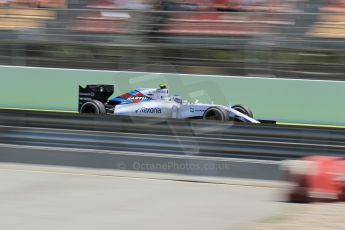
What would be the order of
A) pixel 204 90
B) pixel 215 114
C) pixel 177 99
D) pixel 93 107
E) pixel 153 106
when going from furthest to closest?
pixel 93 107 → pixel 153 106 → pixel 177 99 → pixel 204 90 → pixel 215 114

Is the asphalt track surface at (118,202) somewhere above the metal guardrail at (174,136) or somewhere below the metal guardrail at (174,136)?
below

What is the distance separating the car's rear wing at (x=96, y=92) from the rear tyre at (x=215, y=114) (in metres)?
1.94

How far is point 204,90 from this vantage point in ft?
36.2

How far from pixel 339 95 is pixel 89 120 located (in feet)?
14.0

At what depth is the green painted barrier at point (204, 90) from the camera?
10.6 metres

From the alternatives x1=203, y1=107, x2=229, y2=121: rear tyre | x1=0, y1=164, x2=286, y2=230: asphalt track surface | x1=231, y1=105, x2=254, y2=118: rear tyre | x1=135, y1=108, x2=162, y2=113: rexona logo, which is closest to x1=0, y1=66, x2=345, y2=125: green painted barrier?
x1=231, y1=105, x2=254, y2=118: rear tyre

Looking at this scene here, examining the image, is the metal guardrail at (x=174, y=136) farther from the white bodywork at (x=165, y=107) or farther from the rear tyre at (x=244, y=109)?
the rear tyre at (x=244, y=109)

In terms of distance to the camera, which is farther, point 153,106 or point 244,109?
point 153,106

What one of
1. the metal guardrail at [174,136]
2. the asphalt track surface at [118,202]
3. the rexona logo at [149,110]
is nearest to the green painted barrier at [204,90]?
the rexona logo at [149,110]

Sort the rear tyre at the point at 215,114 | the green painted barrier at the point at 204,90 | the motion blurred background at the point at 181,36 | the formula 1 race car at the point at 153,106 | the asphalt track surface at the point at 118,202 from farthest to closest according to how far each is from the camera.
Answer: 1. the motion blurred background at the point at 181,36
2. the formula 1 race car at the point at 153,106
3. the rear tyre at the point at 215,114
4. the green painted barrier at the point at 204,90
5. the asphalt track surface at the point at 118,202

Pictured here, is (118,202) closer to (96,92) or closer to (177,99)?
(177,99)

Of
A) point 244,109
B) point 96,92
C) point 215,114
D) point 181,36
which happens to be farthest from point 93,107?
point 244,109

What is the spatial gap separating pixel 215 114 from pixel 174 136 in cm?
A: 300

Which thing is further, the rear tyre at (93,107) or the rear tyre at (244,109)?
the rear tyre at (93,107)
